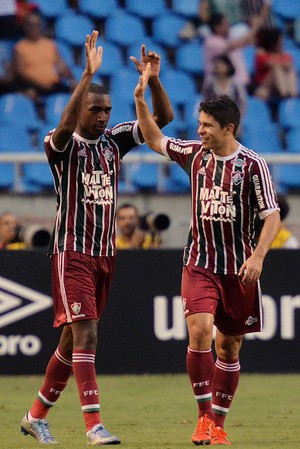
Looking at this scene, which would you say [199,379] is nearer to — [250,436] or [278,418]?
[250,436]

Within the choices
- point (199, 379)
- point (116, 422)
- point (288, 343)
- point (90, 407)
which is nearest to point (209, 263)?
point (199, 379)

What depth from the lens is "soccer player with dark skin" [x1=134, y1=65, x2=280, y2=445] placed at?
23.0 feet

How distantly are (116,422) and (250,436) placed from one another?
1.36 metres

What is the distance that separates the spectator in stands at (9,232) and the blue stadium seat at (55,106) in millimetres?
4577

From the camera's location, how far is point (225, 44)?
56.4 feet

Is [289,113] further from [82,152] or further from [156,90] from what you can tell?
[82,152]

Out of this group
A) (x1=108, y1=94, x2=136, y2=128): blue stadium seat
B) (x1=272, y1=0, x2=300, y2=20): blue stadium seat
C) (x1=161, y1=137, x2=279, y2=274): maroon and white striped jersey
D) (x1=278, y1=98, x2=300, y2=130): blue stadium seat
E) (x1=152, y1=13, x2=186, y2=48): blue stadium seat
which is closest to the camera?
(x1=161, y1=137, x2=279, y2=274): maroon and white striped jersey

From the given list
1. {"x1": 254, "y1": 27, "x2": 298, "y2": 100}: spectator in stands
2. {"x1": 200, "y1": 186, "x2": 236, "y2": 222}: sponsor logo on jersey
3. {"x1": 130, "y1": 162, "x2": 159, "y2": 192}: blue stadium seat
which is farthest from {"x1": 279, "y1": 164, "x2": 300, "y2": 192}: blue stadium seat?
{"x1": 200, "y1": 186, "x2": 236, "y2": 222}: sponsor logo on jersey

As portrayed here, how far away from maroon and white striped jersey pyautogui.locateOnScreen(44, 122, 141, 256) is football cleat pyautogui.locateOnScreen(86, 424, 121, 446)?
3.70 ft

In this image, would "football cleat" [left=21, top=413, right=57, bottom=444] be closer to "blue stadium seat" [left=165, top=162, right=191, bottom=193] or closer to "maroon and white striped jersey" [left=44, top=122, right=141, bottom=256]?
"maroon and white striped jersey" [left=44, top=122, right=141, bottom=256]

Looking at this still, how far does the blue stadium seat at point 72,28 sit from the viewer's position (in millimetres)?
17469

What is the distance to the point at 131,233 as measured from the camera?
1201 centimetres

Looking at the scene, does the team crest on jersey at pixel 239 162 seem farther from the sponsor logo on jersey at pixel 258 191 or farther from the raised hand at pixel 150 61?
the raised hand at pixel 150 61

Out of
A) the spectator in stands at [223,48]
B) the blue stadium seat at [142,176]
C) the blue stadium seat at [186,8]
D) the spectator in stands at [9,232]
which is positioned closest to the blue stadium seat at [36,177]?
the blue stadium seat at [142,176]
